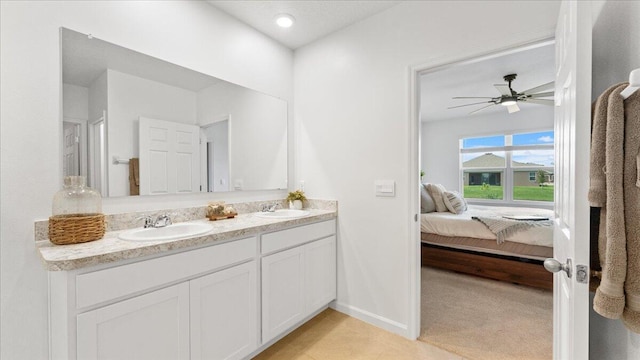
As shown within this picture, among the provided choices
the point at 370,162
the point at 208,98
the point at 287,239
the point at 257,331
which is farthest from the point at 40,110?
the point at 370,162

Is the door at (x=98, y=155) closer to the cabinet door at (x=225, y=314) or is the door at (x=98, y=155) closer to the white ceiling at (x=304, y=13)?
the cabinet door at (x=225, y=314)

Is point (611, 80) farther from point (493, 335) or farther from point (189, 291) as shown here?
point (189, 291)

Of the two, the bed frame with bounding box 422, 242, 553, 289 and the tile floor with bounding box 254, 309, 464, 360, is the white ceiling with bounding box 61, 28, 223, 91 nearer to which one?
the tile floor with bounding box 254, 309, 464, 360

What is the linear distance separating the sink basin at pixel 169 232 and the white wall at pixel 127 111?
0.96 feet

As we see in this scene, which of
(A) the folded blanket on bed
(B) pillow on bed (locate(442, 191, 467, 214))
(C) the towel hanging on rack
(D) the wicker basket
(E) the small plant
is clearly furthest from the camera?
(B) pillow on bed (locate(442, 191, 467, 214))

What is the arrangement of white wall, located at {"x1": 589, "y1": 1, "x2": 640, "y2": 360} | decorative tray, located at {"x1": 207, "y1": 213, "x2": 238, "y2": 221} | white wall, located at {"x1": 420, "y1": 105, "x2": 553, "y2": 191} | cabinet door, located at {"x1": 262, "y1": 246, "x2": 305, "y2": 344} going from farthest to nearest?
white wall, located at {"x1": 420, "y1": 105, "x2": 553, "y2": 191}
decorative tray, located at {"x1": 207, "y1": 213, "x2": 238, "y2": 221}
cabinet door, located at {"x1": 262, "y1": 246, "x2": 305, "y2": 344}
white wall, located at {"x1": 589, "y1": 1, "x2": 640, "y2": 360}

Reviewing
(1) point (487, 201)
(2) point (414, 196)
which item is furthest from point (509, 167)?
(2) point (414, 196)

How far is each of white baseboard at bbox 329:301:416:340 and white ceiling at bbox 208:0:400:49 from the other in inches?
95.3

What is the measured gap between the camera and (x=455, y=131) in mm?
6191

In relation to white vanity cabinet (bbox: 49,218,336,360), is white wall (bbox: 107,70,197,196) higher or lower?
higher

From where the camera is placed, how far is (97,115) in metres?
1.64

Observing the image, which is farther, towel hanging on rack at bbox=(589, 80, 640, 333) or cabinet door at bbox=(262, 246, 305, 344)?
cabinet door at bbox=(262, 246, 305, 344)

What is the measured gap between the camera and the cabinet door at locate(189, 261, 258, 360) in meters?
1.53

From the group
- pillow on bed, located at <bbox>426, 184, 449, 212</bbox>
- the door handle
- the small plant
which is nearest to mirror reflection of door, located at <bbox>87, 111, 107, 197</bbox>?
the small plant
